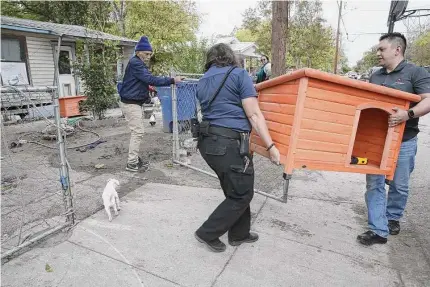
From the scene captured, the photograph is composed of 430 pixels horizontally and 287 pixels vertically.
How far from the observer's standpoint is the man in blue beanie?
4293 millimetres

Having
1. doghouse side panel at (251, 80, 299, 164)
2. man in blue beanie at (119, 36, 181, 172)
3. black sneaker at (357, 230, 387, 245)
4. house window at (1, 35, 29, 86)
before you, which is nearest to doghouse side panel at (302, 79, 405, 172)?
doghouse side panel at (251, 80, 299, 164)

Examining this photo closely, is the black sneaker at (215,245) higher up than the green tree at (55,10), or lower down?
lower down

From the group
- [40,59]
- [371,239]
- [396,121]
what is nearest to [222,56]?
[396,121]

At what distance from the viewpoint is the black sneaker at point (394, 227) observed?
10.1ft

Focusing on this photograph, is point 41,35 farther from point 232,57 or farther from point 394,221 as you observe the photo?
point 394,221

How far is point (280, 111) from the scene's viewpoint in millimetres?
2559

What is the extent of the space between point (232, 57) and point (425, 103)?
160 cm

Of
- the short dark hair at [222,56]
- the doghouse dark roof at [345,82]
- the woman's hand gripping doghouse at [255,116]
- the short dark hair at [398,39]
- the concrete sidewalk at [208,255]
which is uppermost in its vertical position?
the short dark hair at [398,39]

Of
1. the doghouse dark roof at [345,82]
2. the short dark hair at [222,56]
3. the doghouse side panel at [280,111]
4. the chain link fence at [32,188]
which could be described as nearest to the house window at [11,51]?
the chain link fence at [32,188]

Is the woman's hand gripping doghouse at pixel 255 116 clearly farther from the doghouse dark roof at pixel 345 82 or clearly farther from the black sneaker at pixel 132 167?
the black sneaker at pixel 132 167

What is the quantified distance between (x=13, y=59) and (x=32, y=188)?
10127 mm

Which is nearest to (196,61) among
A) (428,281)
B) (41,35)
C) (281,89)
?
(41,35)

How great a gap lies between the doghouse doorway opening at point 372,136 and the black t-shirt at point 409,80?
0.21m

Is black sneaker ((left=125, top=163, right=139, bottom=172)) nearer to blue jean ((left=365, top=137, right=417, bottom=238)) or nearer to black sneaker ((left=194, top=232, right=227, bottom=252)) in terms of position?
black sneaker ((left=194, top=232, right=227, bottom=252))
